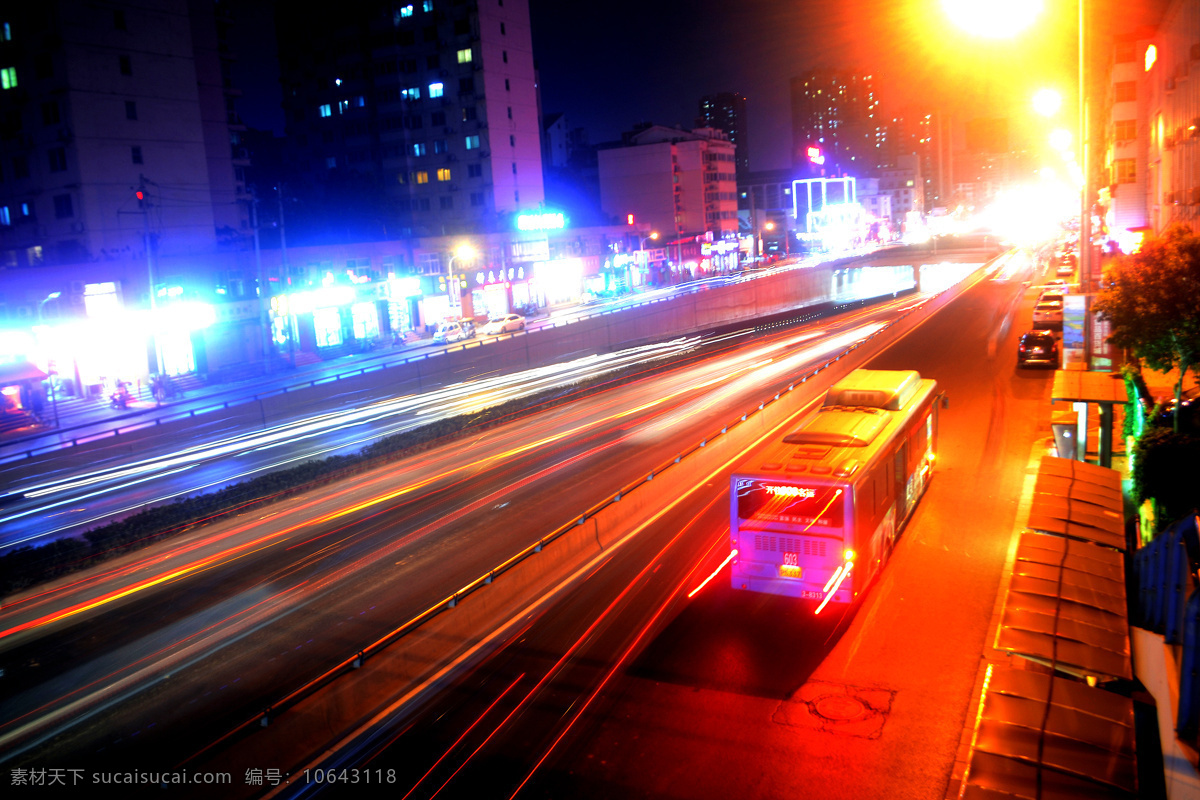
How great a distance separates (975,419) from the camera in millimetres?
23547

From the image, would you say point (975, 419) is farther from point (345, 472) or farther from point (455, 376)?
point (455, 376)

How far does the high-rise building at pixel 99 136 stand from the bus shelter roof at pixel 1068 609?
44206 millimetres

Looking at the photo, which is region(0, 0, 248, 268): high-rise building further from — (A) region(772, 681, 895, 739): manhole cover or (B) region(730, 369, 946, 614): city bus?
(A) region(772, 681, 895, 739): manhole cover

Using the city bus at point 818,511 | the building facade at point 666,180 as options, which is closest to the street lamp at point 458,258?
the building facade at point 666,180

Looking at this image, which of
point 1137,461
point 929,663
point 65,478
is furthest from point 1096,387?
point 65,478

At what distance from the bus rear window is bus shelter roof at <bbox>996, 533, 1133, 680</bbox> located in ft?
8.42

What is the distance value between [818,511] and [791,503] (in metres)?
0.41

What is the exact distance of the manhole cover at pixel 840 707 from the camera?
9281mm

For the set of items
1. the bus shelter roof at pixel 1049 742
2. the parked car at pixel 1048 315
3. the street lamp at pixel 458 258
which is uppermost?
the street lamp at pixel 458 258

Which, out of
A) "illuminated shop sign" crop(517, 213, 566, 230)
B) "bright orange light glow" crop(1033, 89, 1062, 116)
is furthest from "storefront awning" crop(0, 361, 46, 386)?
"illuminated shop sign" crop(517, 213, 566, 230)

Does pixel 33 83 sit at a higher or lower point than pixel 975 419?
higher

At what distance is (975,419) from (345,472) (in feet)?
60.3

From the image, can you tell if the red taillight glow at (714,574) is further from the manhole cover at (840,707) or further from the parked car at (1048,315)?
the parked car at (1048,315)

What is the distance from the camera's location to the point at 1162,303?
14.8 meters
